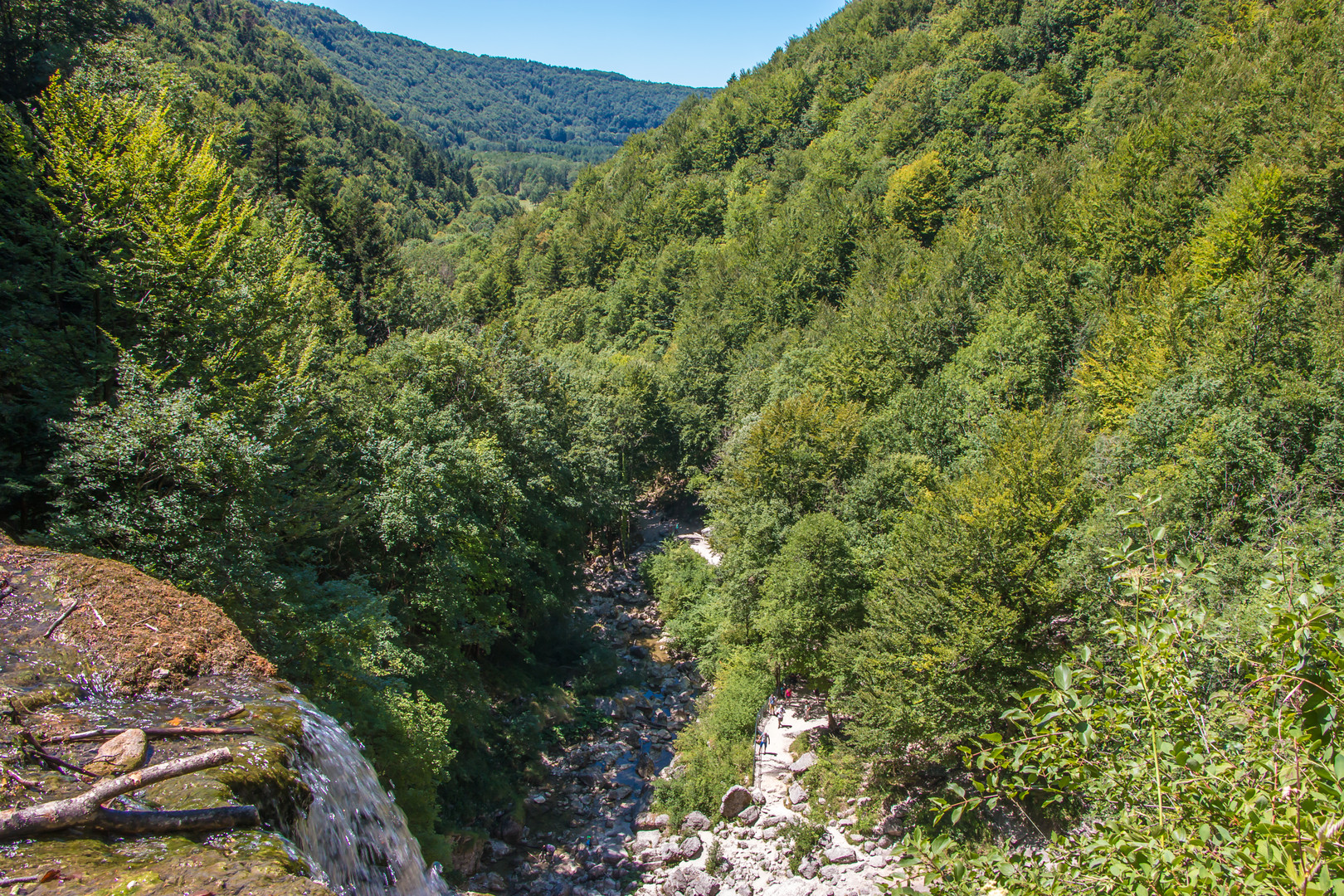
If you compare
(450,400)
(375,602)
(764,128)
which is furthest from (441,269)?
(375,602)

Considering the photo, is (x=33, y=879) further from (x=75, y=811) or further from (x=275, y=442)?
(x=275, y=442)

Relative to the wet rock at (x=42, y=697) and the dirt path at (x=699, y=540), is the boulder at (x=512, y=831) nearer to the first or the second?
the wet rock at (x=42, y=697)

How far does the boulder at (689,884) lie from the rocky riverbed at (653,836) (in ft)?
0.10

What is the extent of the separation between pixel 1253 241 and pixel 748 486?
81.9 feet

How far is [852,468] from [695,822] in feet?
50.6

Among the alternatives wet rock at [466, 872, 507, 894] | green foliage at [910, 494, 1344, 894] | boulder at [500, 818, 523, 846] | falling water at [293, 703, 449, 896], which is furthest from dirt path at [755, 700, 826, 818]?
green foliage at [910, 494, 1344, 894]

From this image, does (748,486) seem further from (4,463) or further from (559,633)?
(4,463)

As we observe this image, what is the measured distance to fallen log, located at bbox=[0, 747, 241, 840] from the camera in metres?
4.88

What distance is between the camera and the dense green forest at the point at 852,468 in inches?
192

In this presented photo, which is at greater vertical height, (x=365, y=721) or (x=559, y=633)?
(x=365, y=721)

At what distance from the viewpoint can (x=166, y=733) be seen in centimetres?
656

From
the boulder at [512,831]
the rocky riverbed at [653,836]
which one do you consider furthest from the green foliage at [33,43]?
the rocky riverbed at [653,836]

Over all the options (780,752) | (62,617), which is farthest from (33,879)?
(780,752)

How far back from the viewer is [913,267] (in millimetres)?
52719
